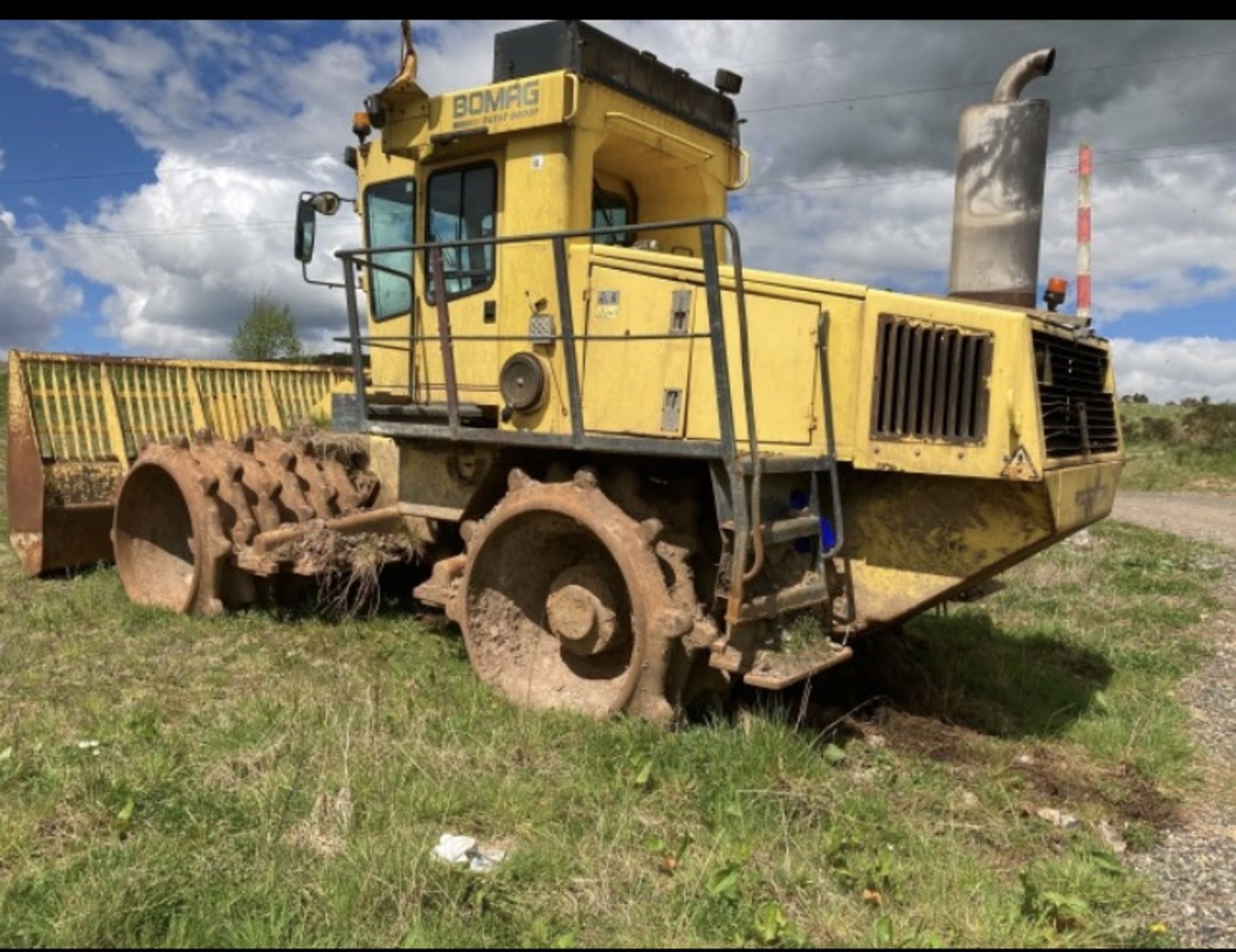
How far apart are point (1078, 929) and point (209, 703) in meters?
3.70

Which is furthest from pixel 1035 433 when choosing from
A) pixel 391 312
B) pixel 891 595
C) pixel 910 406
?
pixel 391 312

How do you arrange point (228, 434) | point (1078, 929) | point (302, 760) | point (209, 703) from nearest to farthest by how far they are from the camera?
point (1078, 929)
point (302, 760)
point (209, 703)
point (228, 434)

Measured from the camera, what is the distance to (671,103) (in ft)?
18.9

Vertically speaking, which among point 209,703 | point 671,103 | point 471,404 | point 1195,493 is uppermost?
point 671,103

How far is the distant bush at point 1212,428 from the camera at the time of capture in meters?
23.5

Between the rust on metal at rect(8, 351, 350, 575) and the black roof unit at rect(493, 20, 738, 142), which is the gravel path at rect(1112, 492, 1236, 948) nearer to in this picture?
the black roof unit at rect(493, 20, 738, 142)

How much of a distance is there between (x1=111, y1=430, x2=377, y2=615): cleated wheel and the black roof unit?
277 centimetres

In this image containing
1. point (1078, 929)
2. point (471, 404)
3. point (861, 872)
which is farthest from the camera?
point (471, 404)

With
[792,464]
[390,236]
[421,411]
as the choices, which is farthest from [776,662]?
[390,236]

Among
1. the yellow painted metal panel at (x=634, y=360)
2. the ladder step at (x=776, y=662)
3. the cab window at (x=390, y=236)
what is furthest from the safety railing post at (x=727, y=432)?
the cab window at (x=390, y=236)

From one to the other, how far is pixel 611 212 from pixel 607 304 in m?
1.23

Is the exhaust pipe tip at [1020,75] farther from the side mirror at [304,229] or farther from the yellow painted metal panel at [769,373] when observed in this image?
the side mirror at [304,229]

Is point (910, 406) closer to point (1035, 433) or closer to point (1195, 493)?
point (1035, 433)

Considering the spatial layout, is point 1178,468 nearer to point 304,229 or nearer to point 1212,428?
point 1212,428
